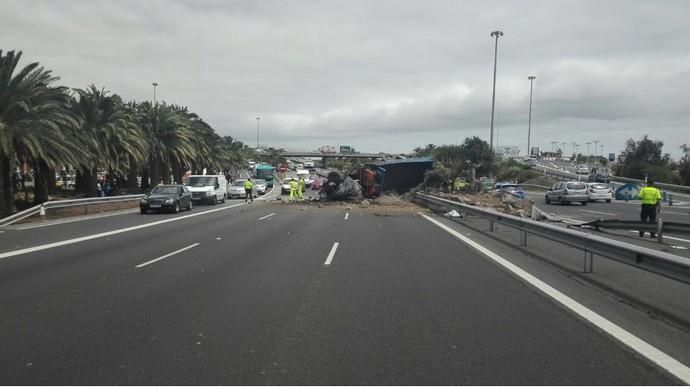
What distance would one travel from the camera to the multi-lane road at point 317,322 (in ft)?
17.0

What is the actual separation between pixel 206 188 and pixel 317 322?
3089cm

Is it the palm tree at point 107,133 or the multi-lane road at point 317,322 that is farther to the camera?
the palm tree at point 107,133

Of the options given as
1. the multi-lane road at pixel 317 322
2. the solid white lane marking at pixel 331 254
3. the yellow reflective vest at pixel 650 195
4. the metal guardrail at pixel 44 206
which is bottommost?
the metal guardrail at pixel 44 206

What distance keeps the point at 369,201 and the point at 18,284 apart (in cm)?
2669

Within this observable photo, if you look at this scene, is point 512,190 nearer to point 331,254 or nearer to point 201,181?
point 201,181

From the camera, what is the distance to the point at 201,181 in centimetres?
3750

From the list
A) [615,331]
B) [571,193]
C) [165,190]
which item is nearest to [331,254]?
[615,331]

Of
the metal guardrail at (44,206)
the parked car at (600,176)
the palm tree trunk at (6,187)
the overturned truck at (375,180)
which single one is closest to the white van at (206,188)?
the metal guardrail at (44,206)

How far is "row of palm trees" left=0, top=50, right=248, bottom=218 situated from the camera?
84.4ft

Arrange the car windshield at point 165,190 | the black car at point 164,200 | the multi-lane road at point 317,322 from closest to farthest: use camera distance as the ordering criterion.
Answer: the multi-lane road at point 317,322
the black car at point 164,200
the car windshield at point 165,190

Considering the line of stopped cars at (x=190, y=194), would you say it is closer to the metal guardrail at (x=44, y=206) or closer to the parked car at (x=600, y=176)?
the metal guardrail at (x=44, y=206)

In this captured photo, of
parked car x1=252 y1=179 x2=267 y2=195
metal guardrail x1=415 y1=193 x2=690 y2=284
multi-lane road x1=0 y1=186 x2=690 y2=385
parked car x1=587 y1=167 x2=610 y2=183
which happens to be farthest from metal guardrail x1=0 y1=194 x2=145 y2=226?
parked car x1=587 y1=167 x2=610 y2=183

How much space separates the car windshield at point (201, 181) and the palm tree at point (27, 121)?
977 centimetres

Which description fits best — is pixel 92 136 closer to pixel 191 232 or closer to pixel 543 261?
pixel 191 232
